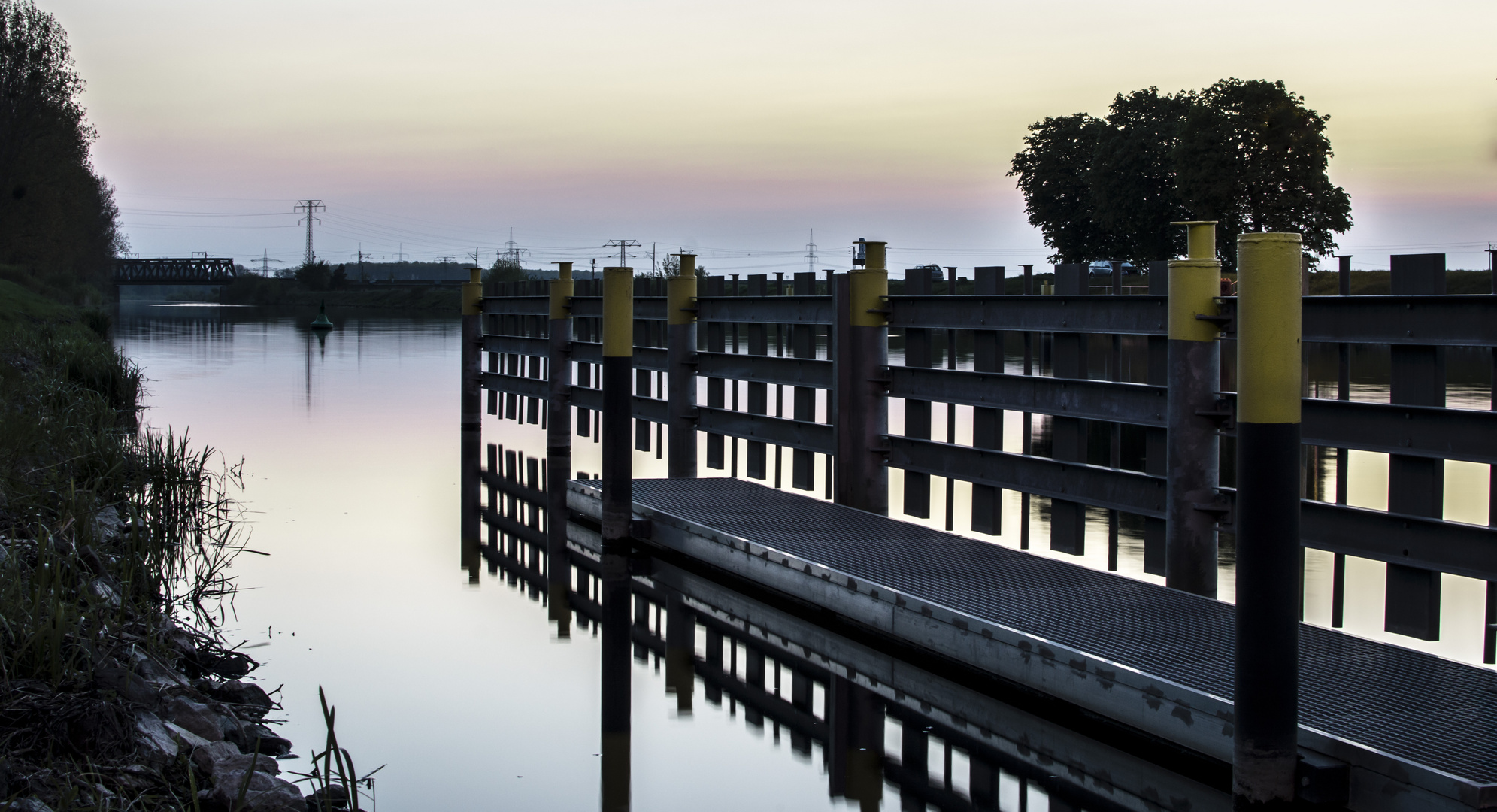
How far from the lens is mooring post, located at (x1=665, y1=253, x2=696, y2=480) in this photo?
13.9 m

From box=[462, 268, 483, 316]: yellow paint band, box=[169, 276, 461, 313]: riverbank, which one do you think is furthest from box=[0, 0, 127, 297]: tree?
box=[169, 276, 461, 313]: riverbank

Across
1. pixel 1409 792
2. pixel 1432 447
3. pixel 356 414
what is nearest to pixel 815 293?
pixel 1432 447

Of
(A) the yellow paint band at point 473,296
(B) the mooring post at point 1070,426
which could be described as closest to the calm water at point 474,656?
(B) the mooring post at point 1070,426

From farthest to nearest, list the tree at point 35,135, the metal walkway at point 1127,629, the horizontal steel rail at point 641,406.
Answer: the tree at point 35,135 < the horizontal steel rail at point 641,406 < the metal walkway at point 1127,629

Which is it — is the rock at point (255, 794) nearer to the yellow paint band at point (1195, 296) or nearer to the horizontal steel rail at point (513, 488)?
the yellow paint band at point (1195, 296)

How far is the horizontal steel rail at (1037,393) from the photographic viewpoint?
331 inches

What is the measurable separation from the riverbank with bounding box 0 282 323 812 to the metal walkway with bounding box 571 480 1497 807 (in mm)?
3459

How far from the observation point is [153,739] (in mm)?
5480

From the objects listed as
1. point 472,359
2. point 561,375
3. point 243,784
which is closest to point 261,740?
point 243,784

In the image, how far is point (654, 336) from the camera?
15.8 metres

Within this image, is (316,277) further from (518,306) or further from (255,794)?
(255,794)

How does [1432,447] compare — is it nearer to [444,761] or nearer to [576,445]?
[444,761]

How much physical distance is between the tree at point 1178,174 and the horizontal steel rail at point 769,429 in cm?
3576

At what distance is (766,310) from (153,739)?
822 cm
